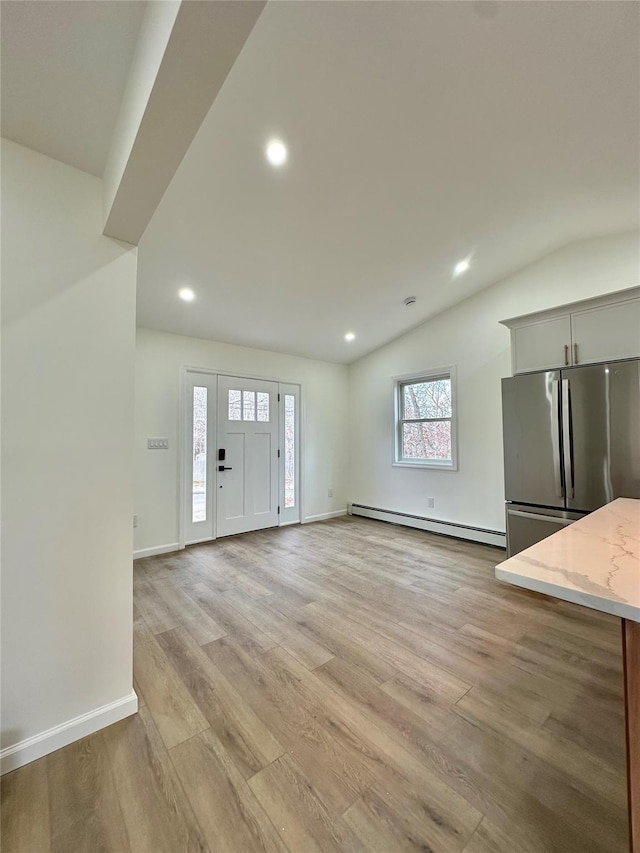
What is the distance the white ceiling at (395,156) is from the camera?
154 centimetres

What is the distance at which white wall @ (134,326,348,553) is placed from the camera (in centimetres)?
363

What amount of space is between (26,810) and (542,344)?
13.3 ft

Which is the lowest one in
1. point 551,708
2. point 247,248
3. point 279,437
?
point 551,708

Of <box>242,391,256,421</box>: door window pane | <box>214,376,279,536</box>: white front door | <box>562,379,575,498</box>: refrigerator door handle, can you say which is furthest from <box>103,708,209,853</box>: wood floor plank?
<box>242,391,256,421</box>: door window pane

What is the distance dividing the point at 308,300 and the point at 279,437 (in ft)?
6.40

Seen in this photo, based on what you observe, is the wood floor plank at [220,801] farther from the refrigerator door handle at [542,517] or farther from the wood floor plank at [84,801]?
the refrigerator door handle at [542,517]

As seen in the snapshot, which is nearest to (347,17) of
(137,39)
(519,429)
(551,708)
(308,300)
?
(137,39)

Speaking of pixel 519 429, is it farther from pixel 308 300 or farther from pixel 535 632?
pixel 308 300

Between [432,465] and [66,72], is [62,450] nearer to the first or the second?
[66,72]

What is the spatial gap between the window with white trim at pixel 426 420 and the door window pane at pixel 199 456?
2.63 metres

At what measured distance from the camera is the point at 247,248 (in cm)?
276

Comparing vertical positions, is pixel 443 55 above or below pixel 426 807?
above

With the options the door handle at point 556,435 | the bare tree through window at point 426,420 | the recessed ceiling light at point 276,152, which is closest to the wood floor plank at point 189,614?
the door handle at point 556,435

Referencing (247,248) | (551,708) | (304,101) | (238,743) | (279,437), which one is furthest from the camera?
(279,437)
